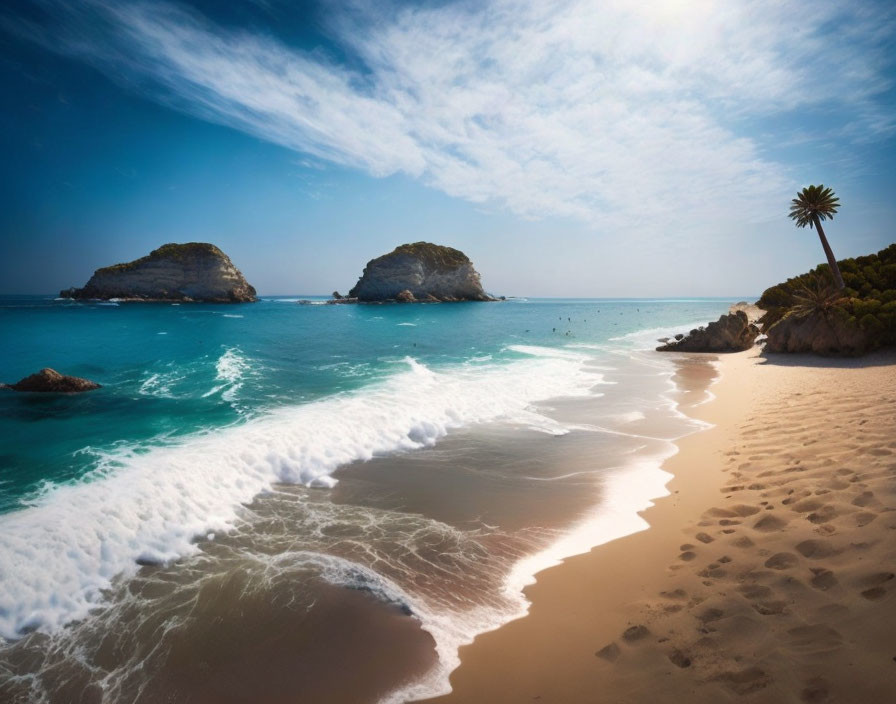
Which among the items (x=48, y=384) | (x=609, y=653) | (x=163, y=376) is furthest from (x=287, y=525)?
(x=163, y=376)

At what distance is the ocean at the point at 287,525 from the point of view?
174 inches

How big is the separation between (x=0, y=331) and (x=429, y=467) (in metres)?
53.9

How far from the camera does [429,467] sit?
393 inches

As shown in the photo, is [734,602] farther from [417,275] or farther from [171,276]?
[171,276]

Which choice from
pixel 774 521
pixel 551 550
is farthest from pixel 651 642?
pixel 774 521

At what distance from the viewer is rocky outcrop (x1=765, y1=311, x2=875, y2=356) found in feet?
65.4

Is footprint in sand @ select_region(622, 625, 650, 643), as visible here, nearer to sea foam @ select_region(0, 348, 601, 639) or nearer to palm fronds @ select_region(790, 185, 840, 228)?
sea foam @ select_region(0, 348, 601, 639)

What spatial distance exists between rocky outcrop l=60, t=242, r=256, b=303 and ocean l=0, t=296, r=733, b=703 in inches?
4180

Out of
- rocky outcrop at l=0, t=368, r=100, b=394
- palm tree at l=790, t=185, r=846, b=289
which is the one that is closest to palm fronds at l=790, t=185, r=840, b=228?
palm tree at l=790, t=185, r=846, b=289

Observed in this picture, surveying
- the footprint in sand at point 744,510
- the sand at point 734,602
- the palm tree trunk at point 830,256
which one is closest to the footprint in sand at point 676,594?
the sand at point 734,602

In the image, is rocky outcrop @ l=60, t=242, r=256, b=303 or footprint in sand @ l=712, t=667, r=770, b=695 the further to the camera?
rocky outcrop @ l=60, t=242, r=256, b=303

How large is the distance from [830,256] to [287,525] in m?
42.0

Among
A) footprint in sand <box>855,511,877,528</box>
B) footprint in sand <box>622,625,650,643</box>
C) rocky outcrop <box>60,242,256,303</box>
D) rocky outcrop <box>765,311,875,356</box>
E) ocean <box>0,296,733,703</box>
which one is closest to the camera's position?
footprint in sand <box>622,625,650,643</box>

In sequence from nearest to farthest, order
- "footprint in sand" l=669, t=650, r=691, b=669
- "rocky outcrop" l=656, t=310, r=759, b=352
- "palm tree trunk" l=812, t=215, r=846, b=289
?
"footprint in sand" l=669, t=650, r=691, b=669 < "palm tree trunk" l=812, t=215, r=846, b=289 < "rocky outcrop" l=656, t=310, r=759, b=352
